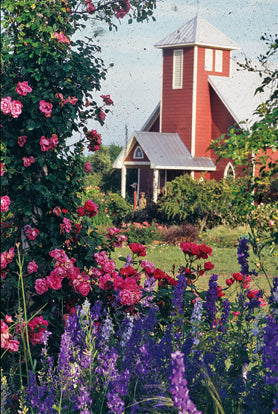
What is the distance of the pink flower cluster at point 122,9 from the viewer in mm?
6098

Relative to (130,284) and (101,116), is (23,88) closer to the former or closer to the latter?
(101,116)

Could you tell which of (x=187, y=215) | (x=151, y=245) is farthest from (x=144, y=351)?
(x=187, y=215)

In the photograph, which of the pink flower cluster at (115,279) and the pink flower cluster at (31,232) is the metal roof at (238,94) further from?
the pink flower cluster at (31,232)

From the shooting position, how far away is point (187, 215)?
19.6 m

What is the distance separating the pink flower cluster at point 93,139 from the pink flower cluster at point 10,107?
3.10 ft

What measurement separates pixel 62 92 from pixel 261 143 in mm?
1713

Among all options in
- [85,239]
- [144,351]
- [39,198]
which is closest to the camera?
[144,351]

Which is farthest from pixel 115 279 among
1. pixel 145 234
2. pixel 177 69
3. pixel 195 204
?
pixel 177 69

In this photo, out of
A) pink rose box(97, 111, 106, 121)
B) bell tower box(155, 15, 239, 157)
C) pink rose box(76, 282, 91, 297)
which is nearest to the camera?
pink rose box(76, 282, 91, 297)

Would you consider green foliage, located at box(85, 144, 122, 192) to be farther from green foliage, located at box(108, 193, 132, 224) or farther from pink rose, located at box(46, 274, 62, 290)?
pink rose, located at box(46, 274, 62, 290)

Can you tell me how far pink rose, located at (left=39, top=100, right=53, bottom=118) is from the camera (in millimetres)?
4598

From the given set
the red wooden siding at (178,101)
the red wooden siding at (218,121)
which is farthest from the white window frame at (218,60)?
the red wooden siding at (178,101)

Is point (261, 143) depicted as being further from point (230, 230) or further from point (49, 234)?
point (230, 230)

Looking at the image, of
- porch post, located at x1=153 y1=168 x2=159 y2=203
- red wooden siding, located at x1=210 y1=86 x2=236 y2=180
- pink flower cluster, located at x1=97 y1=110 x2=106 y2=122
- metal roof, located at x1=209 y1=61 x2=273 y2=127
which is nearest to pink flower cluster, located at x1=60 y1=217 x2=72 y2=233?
pink flower cluster, located at x1=97 y1=110 x2=106 y2=122
